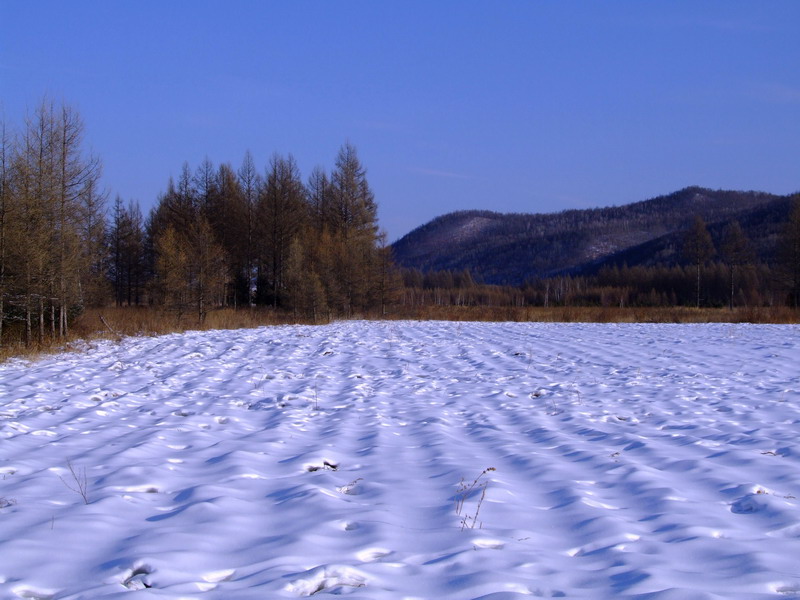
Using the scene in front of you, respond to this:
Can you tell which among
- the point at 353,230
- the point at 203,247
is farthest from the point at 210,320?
the point at 353,230

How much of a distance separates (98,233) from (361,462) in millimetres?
22766

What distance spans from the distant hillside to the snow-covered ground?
392 feet

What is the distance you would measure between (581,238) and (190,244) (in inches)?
5524

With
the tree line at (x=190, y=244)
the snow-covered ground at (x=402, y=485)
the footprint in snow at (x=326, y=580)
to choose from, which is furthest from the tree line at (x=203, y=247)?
the footprint in snow at (x=326, y=580)

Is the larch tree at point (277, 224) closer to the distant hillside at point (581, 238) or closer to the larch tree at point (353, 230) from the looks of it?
the larch tree at point (353, 230)

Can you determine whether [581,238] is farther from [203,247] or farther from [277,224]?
[203,247]

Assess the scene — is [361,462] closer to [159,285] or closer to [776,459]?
[776,459]

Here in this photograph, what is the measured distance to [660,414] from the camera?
7535mm

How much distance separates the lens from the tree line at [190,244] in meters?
17.5

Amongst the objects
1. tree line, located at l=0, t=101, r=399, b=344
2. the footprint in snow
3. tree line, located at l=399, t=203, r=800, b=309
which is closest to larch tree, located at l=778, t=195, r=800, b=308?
tree line, located at l=399, t=203, r=800, b=309

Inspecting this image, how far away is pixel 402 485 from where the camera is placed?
16.4ft

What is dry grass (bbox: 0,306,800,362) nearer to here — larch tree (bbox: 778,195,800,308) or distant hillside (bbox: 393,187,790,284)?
larch tree (bbox: 778,195,800,308)

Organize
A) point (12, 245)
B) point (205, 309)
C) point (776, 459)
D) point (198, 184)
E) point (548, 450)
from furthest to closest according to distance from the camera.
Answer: point (198, 184) → point (205, 309) → point (12, 245) → point (548, 450) → point (776, 459)

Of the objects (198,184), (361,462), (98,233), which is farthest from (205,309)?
(361,462)
